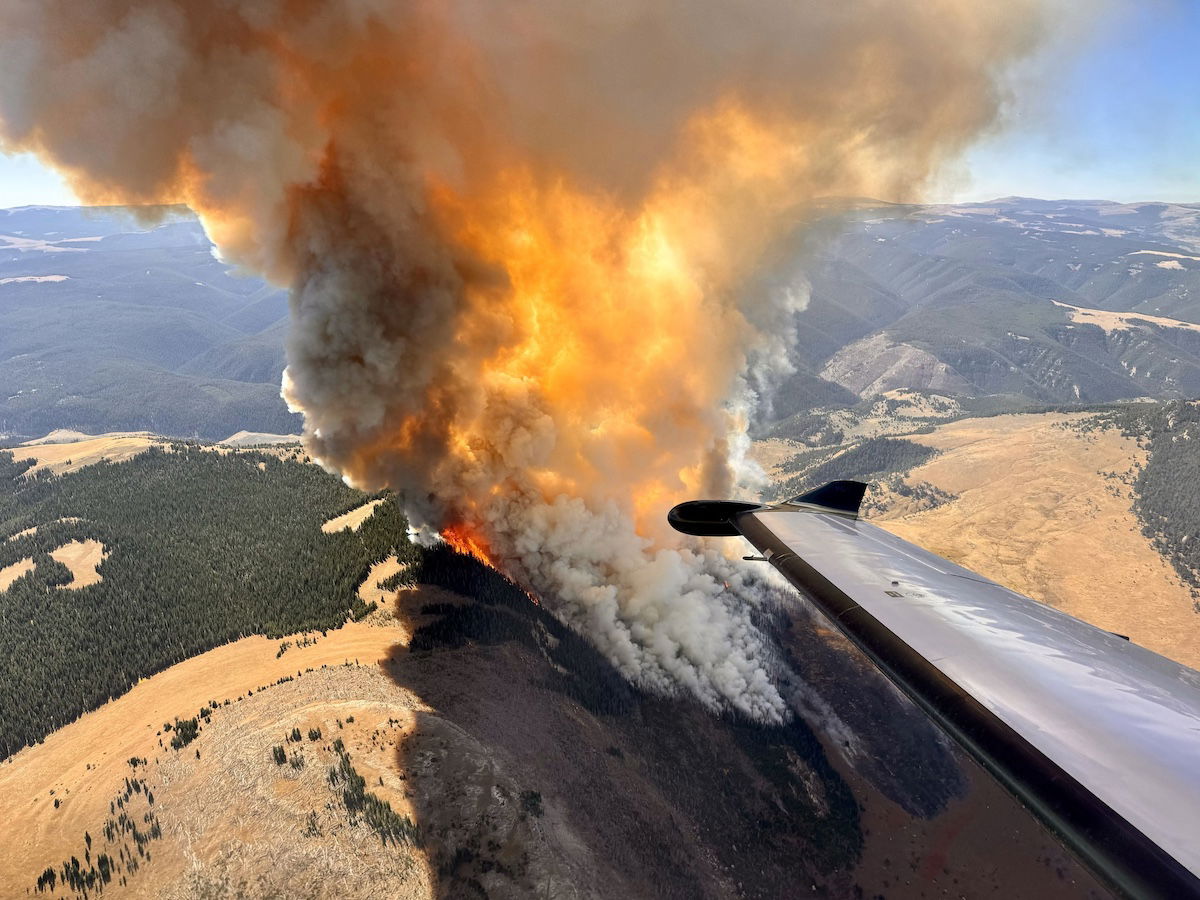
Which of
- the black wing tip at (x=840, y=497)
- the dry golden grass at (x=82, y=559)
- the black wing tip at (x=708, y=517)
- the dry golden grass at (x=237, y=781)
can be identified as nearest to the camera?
the black wing tip at (x=708, y=517)

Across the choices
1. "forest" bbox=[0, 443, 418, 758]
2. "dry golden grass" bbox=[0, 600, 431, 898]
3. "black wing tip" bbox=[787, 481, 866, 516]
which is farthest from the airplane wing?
"forest" bbox=[0, 443, 418, 758]

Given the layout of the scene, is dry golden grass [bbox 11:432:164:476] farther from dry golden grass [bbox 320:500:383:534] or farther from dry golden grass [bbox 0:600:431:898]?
dry golden grass [bbox 0:600:431:898]

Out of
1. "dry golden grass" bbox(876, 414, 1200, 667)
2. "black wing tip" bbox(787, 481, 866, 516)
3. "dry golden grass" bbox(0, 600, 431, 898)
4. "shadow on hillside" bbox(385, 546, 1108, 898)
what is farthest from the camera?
"dry golden grass" bbox(876, 414, 1200, 667)

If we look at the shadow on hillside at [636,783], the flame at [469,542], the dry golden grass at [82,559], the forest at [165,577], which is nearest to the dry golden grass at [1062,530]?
the shadow on hillside at [636,783]

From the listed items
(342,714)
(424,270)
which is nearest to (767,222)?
(424,270)

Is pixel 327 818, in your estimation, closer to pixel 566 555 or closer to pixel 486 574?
pixel 486 574

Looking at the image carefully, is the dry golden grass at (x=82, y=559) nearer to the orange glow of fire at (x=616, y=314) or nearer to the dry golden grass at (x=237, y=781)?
the dry golden grass at (x=237, y=781)
